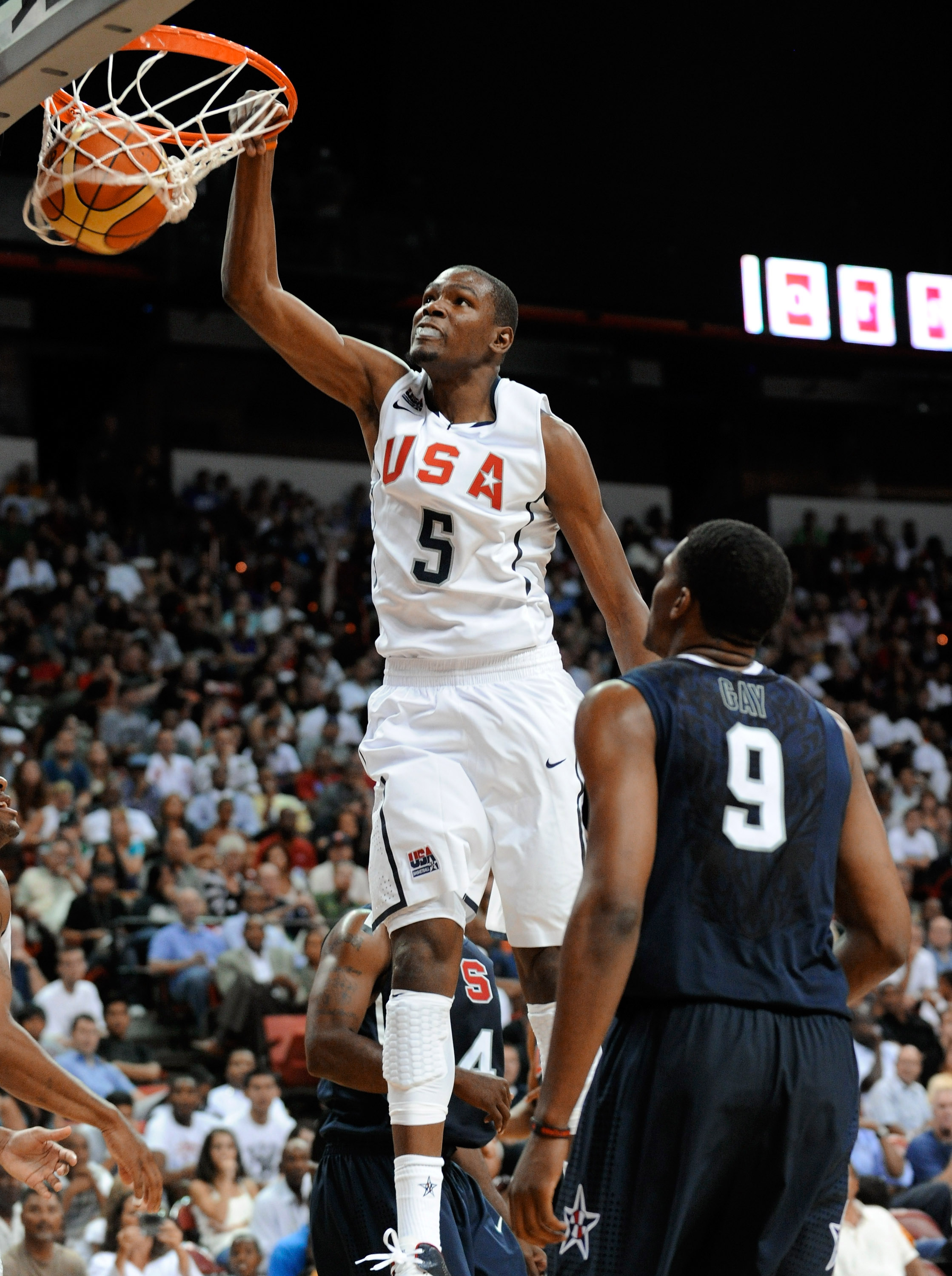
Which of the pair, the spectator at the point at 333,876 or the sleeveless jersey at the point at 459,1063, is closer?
the sleeveless jersey at the point at 459,1063

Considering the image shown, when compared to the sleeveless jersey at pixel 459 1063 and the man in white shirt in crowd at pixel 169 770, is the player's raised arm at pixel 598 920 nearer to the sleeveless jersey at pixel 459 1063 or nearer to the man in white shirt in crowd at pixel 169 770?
the sleeveless jersey at pixel 459 1063

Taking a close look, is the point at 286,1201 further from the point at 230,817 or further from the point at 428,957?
the point at 428,957

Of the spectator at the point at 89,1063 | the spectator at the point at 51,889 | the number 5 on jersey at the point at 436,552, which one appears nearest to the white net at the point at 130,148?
the number 5 on jersey at the point at 436,552

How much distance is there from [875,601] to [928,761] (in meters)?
4.46

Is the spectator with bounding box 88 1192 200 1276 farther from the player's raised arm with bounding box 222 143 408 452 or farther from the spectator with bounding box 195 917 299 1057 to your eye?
the player's raised arm with bounding box 222 143 408 452

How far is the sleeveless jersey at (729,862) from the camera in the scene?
2.96 m

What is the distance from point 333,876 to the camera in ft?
39.1

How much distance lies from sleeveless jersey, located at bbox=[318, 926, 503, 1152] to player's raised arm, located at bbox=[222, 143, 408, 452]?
154 centimetres

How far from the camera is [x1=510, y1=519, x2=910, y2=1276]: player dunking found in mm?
2916

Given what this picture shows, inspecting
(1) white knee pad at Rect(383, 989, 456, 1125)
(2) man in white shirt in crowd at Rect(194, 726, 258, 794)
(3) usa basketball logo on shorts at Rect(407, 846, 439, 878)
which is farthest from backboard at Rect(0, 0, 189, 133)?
(2) man in white shirt in crowd at Rect(194, 726, 258, 794)

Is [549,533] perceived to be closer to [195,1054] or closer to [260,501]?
[195,1054]

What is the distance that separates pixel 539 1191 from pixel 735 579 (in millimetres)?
1212

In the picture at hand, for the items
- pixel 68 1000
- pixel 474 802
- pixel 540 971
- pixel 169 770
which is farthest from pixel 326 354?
pixel 169 770

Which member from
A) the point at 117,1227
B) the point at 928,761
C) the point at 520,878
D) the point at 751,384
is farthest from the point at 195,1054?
the point at 751,384
